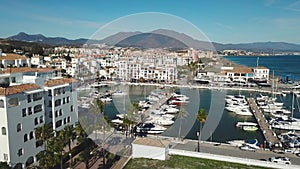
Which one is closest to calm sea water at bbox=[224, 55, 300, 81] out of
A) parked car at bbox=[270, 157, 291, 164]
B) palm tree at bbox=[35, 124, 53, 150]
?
parked car at bbox=[270, 157, 291, 164]

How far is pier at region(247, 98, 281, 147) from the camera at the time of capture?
11332 millimetres

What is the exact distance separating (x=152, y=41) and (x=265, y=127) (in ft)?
26.5

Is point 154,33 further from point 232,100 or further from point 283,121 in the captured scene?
point 232,100

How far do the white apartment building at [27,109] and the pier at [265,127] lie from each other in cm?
814

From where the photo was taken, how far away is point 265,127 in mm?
13766

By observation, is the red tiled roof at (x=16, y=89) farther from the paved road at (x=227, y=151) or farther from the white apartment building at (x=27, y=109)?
the paved road at (x=227, y=151)

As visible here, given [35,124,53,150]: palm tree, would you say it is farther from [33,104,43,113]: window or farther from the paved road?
the paved road

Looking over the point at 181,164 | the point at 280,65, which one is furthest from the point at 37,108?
the point at 280,65

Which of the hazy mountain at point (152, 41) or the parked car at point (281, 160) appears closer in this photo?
the hazy mountain at point (152, 41)

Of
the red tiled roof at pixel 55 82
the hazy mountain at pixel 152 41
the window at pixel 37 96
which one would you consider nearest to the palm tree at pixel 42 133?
the window at pixel 37 96

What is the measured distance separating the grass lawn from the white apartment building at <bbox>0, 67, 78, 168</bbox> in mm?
2959

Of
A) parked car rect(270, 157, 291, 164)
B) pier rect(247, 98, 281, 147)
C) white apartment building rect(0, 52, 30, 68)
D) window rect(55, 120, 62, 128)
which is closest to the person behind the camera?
parked car rect(270, 157, 291, 164)

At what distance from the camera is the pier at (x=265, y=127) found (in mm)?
11332

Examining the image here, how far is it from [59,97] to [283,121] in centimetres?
1121
